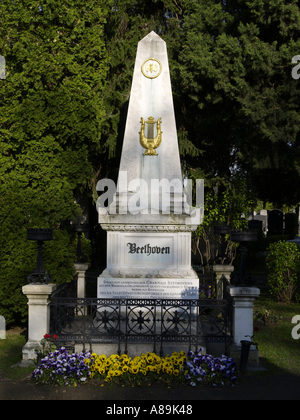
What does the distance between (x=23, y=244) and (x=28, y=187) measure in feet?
4.54

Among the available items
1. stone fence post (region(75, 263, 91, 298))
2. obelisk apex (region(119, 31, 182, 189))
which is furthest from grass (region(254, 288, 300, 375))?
stone fence post (region(75, 263, 91, 298))

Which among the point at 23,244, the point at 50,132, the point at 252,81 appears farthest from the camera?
the point at 252,81

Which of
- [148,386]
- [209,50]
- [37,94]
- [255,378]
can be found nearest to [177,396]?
[148,386]

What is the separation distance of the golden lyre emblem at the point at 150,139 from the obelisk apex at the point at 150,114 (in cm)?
3

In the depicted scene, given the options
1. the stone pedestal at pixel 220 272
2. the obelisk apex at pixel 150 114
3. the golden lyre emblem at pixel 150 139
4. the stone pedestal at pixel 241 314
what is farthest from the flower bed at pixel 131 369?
the golden lyre emblem at pixel 150 139

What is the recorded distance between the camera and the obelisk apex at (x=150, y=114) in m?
8.67

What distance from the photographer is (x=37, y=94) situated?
9648 millimetres

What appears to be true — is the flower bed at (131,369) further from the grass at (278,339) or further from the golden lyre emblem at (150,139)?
the golden lyre emblem at (150,139)

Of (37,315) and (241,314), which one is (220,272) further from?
(37,315)

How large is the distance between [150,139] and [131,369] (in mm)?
4596

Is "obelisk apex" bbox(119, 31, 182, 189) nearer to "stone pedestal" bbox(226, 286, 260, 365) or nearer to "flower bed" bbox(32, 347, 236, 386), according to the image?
"stone pedestal" bbox(226, 286, 260, 365)

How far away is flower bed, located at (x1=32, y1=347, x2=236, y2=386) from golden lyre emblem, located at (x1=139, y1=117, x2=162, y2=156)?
416cm

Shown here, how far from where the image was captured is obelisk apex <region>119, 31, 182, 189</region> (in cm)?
867

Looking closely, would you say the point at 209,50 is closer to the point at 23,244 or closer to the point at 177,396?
the point at 23,244
